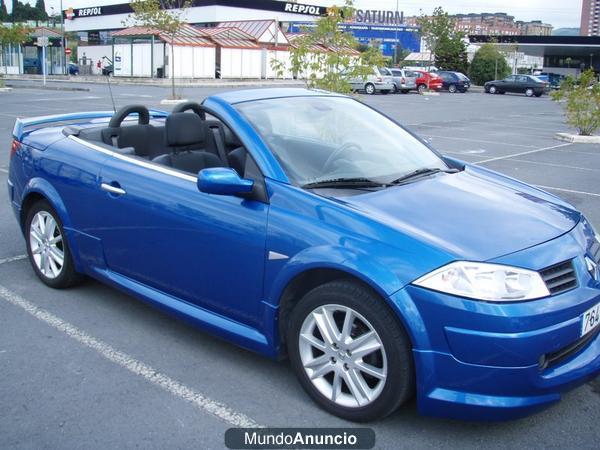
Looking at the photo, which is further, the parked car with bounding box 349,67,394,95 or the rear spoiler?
the parked car with bounding box 349,67,394,95

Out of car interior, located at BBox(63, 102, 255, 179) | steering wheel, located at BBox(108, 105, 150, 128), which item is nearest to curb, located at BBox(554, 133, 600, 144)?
car interior, located at BBox(63, 102, 255, 179)

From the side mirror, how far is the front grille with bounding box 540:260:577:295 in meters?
1.56

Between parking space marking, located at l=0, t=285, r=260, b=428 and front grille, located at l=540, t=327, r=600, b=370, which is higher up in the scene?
front grille, located at l=540, t=327, r=600, b=370

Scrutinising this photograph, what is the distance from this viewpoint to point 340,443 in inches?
124

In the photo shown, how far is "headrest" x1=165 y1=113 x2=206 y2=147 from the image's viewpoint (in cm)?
435

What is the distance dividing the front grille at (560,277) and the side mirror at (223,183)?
156cm

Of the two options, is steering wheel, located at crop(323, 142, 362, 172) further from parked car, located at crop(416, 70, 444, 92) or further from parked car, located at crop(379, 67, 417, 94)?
parked car, located at crop(416, 70, 444, 92)

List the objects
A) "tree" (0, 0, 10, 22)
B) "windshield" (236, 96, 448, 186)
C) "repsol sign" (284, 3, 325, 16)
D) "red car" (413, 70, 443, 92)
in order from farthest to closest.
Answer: "tree" (0, 0, 10, 22) < "repsol sign" (284, 3, 325, 16) < "red car" (413, 70, 443, 92) < "windshield" (236, 96, 448, 186)

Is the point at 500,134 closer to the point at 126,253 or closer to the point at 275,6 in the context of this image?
the point at 126,253

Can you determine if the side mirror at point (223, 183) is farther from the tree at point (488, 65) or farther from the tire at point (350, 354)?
the tree at point (488, 65)

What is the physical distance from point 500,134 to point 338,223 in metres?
16.4

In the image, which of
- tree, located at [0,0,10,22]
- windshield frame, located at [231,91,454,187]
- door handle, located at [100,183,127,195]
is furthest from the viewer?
tree, located at [0,0,10,22]

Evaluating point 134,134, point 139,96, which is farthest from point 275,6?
point 134,134

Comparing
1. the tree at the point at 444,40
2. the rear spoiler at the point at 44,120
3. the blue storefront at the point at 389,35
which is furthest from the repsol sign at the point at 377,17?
the rear spoiler at the point at 44,120
